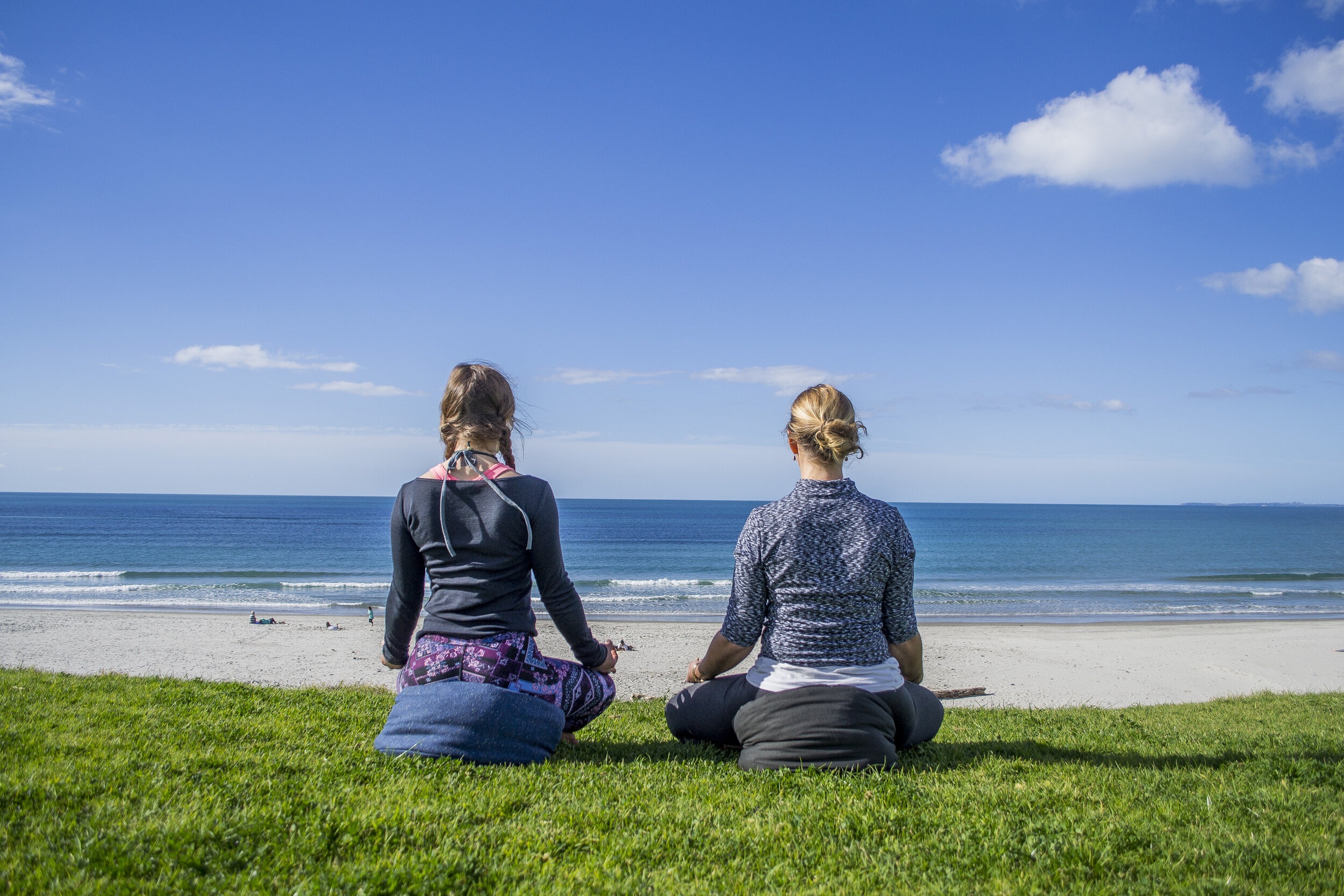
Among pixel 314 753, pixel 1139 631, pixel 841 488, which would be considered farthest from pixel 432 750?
pixel 1139 631

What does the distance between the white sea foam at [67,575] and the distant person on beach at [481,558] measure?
42.3 m

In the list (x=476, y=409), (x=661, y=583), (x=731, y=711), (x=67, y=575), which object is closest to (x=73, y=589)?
(x=67, y=575)

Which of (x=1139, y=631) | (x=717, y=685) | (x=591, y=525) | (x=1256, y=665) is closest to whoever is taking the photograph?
(x=717, y=685)

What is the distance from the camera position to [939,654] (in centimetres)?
1869

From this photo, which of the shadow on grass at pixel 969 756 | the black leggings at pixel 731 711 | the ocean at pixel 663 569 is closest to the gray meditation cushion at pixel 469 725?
the shadow on grass at pixel 969 756

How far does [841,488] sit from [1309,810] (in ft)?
7.64

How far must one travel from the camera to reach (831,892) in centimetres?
254

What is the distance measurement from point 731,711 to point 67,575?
4606 cm

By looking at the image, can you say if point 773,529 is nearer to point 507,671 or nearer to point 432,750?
point 507,671

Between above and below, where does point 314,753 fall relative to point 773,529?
below

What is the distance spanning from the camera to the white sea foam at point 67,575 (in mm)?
37656

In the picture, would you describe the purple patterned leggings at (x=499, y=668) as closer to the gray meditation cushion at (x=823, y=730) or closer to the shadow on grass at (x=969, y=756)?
the shadow on grass at (x=969, y=756)

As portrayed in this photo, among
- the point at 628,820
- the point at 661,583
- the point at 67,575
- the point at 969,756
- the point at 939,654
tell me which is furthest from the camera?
the point at 661,583

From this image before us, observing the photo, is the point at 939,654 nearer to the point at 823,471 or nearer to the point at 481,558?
the point at 823,471
